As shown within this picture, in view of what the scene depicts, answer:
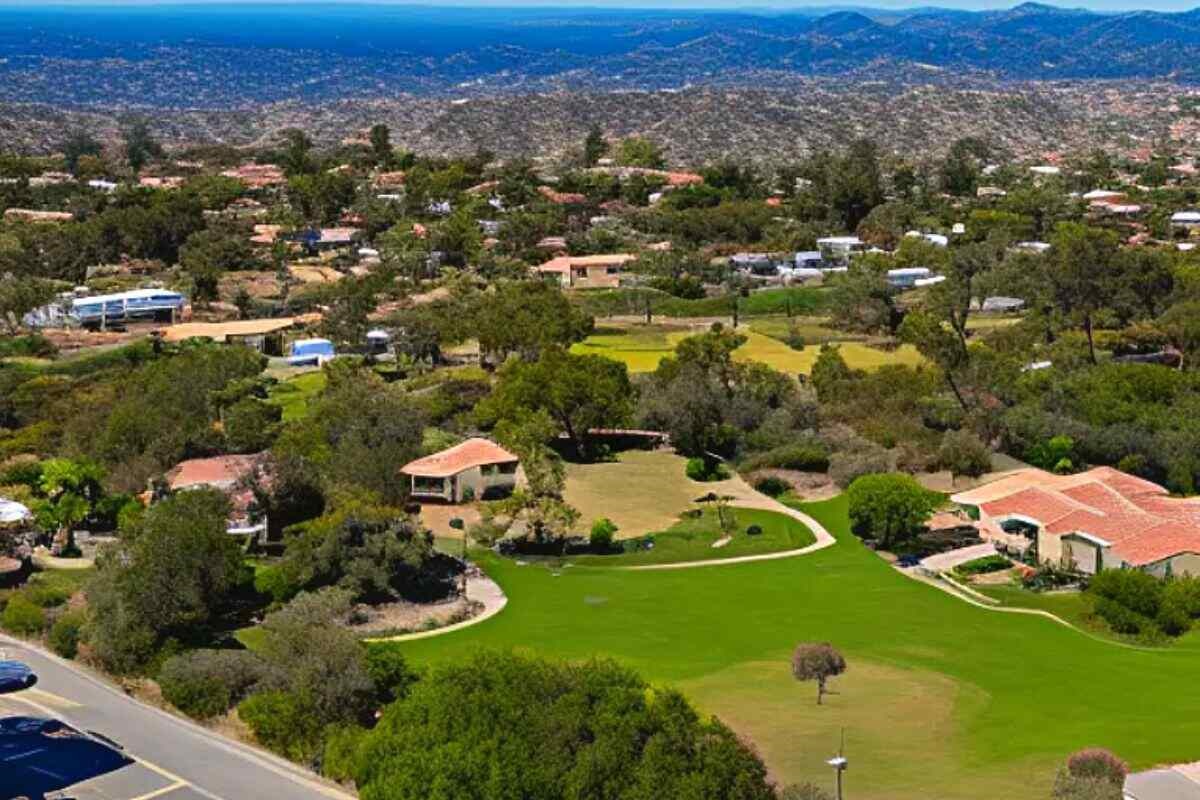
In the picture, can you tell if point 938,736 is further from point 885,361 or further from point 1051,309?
point 1051,309

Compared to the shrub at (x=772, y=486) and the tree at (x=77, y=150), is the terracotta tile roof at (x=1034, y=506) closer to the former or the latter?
the shrub at (x=772, y=486)

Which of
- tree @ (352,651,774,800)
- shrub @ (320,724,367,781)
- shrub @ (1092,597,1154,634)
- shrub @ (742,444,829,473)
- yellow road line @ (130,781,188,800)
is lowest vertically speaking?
shrub @ (742,444,829,473)

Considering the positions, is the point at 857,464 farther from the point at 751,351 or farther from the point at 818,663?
the point at 751,351

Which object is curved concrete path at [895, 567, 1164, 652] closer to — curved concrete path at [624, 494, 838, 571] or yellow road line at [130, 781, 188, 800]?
curved concrete path at [624, 494, 838, 571]

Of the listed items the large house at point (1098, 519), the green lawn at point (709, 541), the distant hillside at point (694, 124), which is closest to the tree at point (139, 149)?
the distant hillside at point (694, 124)

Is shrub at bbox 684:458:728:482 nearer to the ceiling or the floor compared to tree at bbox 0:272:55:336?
nearer to the floor

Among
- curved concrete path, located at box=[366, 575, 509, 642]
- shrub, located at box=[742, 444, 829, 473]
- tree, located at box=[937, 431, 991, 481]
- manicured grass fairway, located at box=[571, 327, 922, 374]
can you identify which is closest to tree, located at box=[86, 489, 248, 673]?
curved concrete path, located at box=[366, 575, 509, 642]

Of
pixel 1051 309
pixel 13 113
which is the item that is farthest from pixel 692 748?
pixel 13 113
